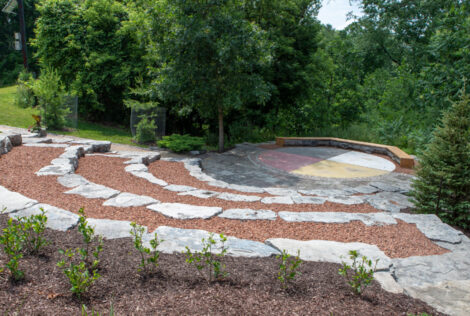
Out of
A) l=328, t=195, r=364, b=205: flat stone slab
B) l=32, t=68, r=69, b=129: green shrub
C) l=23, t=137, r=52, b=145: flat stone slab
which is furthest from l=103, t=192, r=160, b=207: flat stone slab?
l=32, t=68, r=69, b=129: green shrub

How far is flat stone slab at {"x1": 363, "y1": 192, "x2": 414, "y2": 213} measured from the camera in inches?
189

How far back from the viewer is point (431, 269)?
8.66ft

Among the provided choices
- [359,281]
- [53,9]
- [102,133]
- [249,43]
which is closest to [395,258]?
[359,281]

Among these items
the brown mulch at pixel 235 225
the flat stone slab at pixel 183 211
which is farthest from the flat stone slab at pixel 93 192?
the flat stone slab at pixel 183 211

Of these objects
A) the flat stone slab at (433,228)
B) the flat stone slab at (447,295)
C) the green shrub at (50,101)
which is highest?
the green shrub at (50,101)

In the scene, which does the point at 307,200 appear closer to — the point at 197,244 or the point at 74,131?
the point at 197,244

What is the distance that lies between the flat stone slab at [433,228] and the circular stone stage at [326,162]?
3349 mm

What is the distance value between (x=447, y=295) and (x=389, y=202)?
303cm

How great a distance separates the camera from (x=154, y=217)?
3.62 m

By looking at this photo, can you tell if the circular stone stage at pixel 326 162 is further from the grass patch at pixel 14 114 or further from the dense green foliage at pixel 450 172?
the grass patch at pixel 14 114

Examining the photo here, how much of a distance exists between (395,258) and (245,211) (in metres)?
1.71

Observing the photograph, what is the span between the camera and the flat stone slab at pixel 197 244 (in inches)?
105

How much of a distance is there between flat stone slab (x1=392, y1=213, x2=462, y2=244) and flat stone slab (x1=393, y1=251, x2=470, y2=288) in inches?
16.4

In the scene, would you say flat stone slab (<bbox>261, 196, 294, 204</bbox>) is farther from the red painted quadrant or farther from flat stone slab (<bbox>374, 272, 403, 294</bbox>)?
the red painted quadrant
